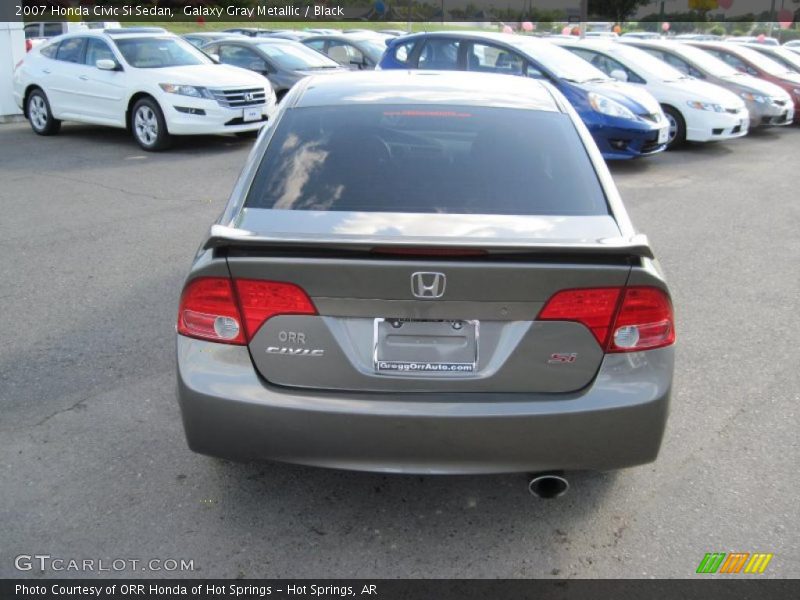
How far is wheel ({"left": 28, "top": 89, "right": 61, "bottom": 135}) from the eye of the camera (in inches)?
533

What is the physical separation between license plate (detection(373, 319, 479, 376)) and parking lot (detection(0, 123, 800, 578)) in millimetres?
774

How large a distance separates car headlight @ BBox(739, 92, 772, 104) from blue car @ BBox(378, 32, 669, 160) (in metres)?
4.30

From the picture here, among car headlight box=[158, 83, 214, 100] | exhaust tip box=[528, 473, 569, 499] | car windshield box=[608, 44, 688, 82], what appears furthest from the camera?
car windshield box=[608, 44, 688, 82]

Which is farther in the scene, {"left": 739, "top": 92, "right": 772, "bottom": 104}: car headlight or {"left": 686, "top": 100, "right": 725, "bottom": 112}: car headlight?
{"left": 739, "top": 92, "right": 772, "bottom": 104}: car headlight

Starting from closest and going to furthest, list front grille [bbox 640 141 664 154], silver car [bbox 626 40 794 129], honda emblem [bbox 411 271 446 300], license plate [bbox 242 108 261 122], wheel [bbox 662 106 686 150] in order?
honda emblem [bbox 411 271 446 300] < front grille [bbox 640 141 664 154] < license plate [bbox 242 108 261 122] < wheel [bbox 662 106 686 150] < silver car [bbox 626 40 794 129]

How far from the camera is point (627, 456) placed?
3102 mm

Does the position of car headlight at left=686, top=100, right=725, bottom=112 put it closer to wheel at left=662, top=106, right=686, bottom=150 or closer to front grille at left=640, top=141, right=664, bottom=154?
wheel at left=662, top=106, right=686, bottom=150

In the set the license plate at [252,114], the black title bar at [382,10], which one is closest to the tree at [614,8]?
the black title bar at [382,10]

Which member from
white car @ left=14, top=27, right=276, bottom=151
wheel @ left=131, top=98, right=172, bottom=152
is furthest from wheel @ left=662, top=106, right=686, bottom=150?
wheel @ left=131, top=98, right=172, bottom=152

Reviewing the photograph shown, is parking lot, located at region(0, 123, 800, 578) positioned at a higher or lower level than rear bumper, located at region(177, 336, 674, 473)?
lower

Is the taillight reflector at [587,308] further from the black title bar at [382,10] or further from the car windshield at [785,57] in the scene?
the car windshield at [785,57]

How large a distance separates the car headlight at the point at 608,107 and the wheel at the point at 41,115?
8559mm

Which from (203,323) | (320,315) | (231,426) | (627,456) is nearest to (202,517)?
(231,426)

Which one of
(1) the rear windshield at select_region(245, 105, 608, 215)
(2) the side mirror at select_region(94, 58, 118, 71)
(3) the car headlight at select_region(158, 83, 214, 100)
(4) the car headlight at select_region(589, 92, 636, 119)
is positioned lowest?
(4) the car headlight at select_region(589, 92, 636, 119)
